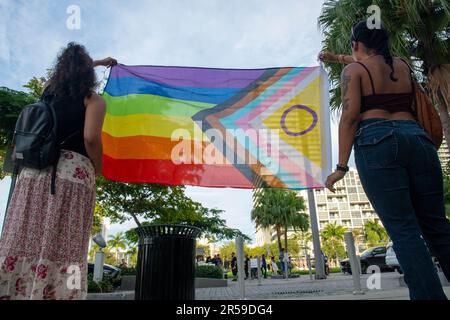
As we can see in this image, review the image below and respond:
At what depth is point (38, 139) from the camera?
7.04 ft

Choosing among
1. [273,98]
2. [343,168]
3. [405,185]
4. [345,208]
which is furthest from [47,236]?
[345,208]

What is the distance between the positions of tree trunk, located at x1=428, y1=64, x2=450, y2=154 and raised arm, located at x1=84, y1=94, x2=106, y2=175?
7.70 meters

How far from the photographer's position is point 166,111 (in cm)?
484

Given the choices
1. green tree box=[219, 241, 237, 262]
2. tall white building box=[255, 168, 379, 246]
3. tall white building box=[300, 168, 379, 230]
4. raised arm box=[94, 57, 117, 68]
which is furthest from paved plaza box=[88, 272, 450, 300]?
tall white building box=[300, 168, 379, 230]

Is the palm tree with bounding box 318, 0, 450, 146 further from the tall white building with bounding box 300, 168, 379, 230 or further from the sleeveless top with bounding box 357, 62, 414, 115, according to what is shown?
the tall white building with bounding box 300, 168, 379, 230

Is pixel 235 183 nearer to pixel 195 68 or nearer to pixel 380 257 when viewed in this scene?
pixel 195 68

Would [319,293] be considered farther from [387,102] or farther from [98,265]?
[98,265]

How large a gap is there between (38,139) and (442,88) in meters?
8.33

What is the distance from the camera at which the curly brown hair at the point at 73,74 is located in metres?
2.39

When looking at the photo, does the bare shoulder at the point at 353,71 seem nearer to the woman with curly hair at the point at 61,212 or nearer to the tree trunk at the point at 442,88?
the woman with curly hair at the point at 61,212

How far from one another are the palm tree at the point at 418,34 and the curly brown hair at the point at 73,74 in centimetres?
733

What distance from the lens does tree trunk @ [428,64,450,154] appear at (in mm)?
7504

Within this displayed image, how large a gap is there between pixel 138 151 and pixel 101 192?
11666 mm

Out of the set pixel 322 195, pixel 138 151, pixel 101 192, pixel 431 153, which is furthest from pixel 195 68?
pixel 322 195
